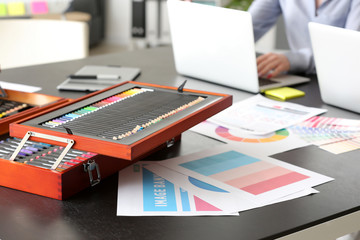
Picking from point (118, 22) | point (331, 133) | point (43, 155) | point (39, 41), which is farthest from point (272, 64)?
point (118, 22)

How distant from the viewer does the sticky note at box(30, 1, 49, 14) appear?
5063 millimetres

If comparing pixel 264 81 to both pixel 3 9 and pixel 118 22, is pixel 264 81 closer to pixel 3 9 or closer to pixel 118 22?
pixel 3 9

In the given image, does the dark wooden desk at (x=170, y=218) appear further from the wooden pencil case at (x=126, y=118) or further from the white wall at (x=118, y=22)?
the white wall at (x=118, y=22)

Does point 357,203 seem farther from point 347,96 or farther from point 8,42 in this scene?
point 8,42

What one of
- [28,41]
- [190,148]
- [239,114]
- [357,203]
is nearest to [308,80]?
[239,114]

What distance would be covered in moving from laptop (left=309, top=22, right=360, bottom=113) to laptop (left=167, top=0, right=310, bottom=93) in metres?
0.19

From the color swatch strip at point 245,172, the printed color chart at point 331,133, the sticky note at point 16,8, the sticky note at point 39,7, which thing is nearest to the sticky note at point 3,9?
the sticky note at point 16,8

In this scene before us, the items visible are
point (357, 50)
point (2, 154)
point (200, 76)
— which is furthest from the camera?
point (200, 76)

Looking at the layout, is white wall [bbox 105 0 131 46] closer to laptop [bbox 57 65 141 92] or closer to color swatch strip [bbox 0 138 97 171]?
laptop [bbox 57 65 141 92]

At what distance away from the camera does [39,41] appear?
7.98ft

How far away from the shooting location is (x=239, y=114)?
4.76ft

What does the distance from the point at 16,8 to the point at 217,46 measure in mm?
3721

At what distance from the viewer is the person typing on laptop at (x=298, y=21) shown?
5.93 feet

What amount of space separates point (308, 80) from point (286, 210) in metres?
0.95
